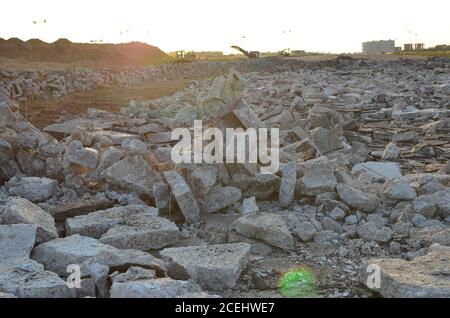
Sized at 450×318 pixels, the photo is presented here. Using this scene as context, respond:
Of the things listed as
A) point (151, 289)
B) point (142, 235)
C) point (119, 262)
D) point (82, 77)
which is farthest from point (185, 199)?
point (82, 77)

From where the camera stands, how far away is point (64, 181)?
6984 mm

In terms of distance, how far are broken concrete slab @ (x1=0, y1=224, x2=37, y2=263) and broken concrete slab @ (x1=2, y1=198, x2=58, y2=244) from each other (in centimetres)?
13

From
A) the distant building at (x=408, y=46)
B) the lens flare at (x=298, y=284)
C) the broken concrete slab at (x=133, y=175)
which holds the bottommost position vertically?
the lens flare at (x=298, y=284)

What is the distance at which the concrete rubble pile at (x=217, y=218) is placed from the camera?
3.93 meters

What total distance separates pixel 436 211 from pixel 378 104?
11.1m

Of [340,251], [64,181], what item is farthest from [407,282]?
[64,181]

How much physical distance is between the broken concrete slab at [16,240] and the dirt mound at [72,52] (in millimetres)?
52359

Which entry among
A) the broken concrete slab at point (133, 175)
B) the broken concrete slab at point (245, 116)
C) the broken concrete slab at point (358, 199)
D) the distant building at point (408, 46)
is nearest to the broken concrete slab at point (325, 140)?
the broken concrete slab at point (245, 116)

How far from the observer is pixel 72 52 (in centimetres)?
5972

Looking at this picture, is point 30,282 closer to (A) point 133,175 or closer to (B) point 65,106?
(A) point 133,175

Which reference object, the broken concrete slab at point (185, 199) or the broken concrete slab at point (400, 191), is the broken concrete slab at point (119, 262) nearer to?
the broken concrete slab at point (185, 199)

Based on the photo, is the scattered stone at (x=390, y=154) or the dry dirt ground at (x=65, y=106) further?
the dry dirt ground at (x=65, y=106)

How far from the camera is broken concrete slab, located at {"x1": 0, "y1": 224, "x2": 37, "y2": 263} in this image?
14.2 feet
